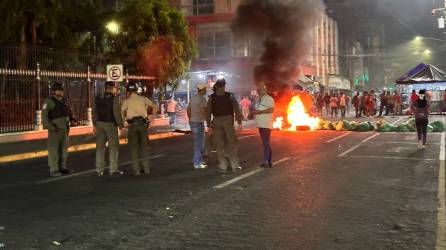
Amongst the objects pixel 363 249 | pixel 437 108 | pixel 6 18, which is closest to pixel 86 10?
pixel 6 18

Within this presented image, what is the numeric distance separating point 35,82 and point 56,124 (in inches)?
409

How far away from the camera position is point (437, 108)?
37.9 m

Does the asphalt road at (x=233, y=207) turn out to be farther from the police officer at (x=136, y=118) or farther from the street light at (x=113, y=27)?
the street light at (x=113, y=27)

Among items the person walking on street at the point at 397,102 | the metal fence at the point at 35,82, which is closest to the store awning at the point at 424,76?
the person walking on street at the point at 397,102

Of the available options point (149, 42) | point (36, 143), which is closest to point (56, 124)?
point (36, 143)

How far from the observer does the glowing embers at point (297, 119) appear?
73.7ft

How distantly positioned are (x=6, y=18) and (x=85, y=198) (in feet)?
51.2

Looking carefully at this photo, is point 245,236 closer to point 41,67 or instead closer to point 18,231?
point 18,231

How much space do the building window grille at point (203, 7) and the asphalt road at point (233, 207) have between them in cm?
3535

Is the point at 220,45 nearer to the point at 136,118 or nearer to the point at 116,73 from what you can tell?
the point at 116,73

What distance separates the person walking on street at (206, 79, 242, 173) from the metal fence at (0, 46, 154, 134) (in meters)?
10.2

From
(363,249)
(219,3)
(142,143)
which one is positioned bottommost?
(363,249)

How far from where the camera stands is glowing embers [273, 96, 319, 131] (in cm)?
2247

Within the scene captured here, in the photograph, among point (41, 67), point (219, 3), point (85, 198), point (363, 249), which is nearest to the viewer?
point (363, 249)
